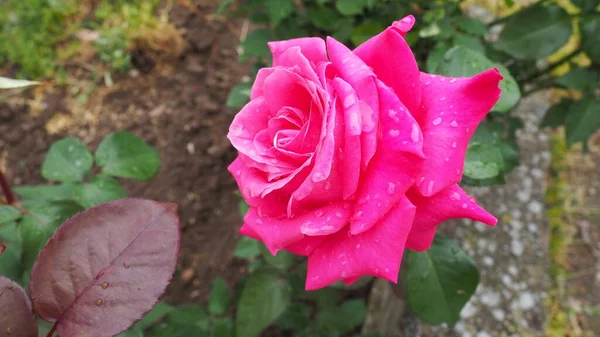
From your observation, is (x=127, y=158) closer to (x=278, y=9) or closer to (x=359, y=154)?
(x=278, y=9)

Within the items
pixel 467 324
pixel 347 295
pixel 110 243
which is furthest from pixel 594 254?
pixel 110 243

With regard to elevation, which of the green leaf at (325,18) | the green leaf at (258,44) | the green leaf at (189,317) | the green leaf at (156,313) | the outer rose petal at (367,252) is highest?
the outer rose petal at (367,252)

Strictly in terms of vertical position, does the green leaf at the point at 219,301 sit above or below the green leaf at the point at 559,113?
below

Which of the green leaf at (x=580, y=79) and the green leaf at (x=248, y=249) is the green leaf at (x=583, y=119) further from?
the green leaf at (x=248, y=249)

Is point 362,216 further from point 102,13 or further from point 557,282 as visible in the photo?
point 102,13

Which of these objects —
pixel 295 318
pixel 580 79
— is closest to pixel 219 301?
pixel 295 318

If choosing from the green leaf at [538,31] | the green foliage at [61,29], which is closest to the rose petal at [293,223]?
the green leaf at [538,31]

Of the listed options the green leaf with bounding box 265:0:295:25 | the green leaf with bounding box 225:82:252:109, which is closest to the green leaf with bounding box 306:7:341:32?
the green leaf with bounding box 265:0:295:25
